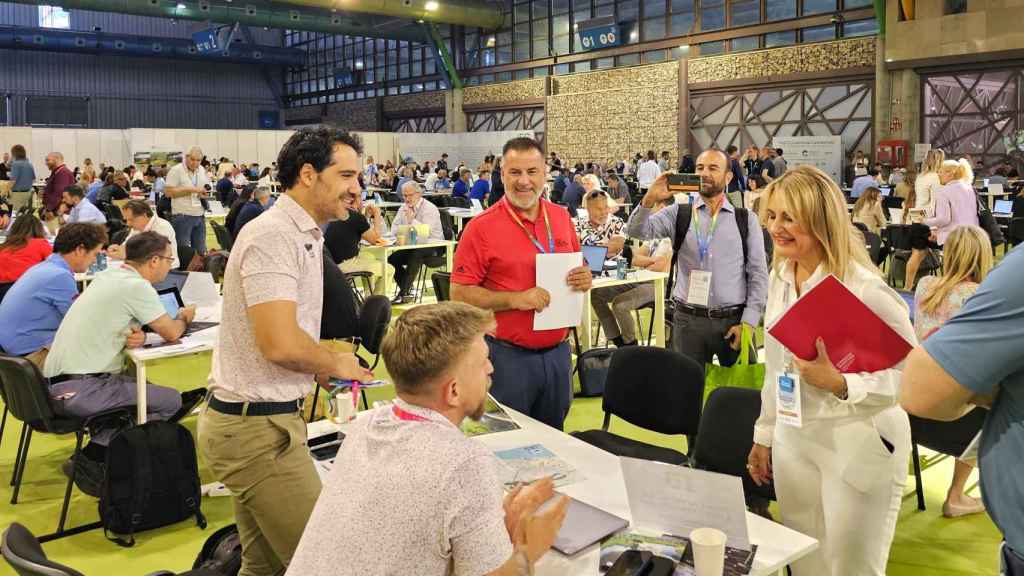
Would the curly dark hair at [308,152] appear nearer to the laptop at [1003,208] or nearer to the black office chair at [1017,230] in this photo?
the black office chair at [1017,230]

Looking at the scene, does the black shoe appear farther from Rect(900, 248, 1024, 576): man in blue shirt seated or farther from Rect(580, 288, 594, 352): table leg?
Rect(900, 248, 1024, 576): man in blue shirt seated

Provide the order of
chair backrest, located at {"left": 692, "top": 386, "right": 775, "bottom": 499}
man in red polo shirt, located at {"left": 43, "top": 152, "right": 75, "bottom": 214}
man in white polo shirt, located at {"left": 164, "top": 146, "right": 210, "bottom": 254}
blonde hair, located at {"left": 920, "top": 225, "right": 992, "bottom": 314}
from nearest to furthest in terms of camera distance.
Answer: chair backrest, located at {"left": 692, "top": 386, "right": 775, "bottom": 499}
blonde hair, located at {"left": 920, "top": 225, "right": 992, "bottom": 314}
man in white polo shirt, located at {"left": 164, "top": 146, "right": 210, "bottom": 254}
man in red polo shirt, located at {"left": 43, "top": 152, "right": 75, "bottom": 214}

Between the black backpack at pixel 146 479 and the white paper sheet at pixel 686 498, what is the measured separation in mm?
2534

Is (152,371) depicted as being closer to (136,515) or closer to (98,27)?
(136,515)

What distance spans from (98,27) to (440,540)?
32951 millimetres

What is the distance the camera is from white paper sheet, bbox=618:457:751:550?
1.88m

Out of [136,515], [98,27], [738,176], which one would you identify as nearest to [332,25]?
[98,27]

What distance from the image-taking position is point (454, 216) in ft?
41.2

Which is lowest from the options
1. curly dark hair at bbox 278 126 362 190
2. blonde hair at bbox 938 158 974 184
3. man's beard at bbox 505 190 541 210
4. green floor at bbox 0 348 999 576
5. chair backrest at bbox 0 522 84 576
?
green floor at bbox 0 348 999 576

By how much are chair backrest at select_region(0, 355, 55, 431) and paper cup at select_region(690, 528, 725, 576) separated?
3226 mm

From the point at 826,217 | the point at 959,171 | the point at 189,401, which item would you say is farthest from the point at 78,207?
the point at 959,171

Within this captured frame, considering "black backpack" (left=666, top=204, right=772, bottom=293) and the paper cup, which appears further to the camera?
"black backpack" (left=666, top=204, right=772, bottom=293)

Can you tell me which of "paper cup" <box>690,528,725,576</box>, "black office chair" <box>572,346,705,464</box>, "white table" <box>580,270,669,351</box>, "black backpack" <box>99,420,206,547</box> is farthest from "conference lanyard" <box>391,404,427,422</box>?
"white table" <box>580,270,669,351</box>

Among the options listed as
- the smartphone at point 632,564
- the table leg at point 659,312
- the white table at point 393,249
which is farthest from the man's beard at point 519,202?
the white table at point 393,249
